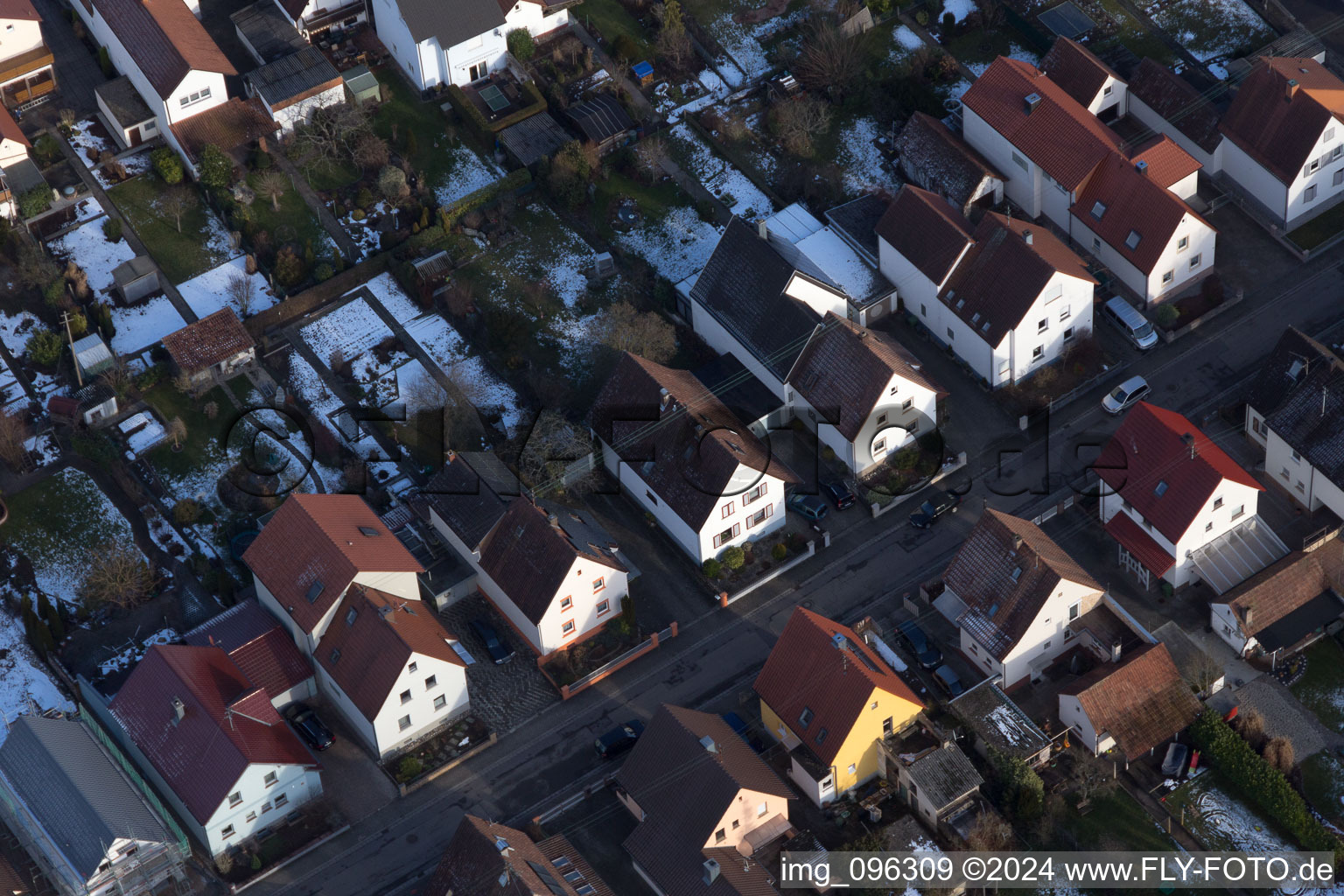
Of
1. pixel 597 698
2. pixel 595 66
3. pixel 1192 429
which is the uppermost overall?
pixel 595 66

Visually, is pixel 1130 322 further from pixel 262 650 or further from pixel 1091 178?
pixel 262 650

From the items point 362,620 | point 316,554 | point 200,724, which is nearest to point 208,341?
point 316,554

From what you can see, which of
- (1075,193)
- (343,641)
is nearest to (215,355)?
(343,641)

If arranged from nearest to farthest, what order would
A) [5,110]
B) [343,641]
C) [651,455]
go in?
1. [343,641]
2. [651,455]
3. [5,110]

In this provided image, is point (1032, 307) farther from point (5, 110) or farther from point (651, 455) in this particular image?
point (5, 110)

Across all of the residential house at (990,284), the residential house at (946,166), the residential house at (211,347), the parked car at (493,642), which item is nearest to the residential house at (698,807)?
the parked car at (493,642)

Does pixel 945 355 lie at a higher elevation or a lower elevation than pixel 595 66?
lower
